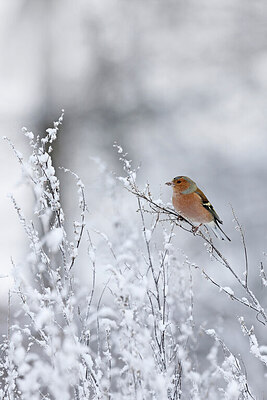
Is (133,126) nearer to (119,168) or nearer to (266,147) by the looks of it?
(119,168)

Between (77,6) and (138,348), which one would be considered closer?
(138,348)

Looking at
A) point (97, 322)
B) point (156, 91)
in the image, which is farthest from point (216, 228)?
point (156, 91)

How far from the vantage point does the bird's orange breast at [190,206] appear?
2939mm

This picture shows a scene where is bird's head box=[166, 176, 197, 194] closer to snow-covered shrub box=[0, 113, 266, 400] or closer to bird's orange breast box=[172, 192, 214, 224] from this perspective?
bird's orange breast box=[172, 192, 214, 224]

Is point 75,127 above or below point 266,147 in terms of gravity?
above

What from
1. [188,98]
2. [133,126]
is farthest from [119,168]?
[188,98]

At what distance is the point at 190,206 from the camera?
295cm

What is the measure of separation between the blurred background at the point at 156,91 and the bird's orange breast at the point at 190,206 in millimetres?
4653

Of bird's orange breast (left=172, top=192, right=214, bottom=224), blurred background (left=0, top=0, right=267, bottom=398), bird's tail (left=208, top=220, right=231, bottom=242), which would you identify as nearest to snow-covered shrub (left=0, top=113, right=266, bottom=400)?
bird's orange breast (left=172, top=192, right=214, bottom=224)

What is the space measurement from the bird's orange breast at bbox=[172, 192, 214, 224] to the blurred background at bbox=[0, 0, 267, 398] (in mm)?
4653

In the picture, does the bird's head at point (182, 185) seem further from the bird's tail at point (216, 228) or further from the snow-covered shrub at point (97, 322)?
the snow-covered shrub at point (97, 322)

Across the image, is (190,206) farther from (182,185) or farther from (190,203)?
(182,185)

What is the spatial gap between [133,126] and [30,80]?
1.63 m

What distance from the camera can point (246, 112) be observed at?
8281mm
